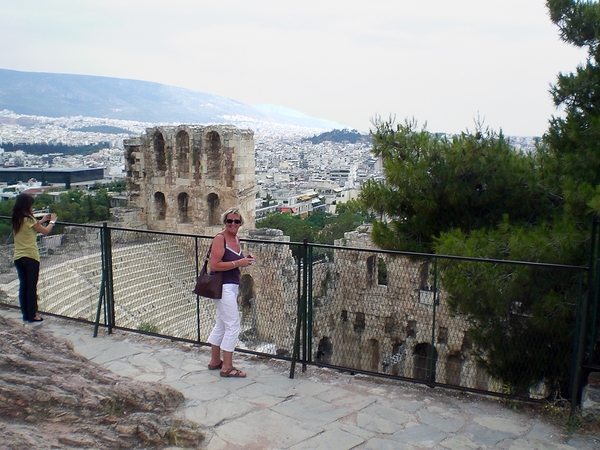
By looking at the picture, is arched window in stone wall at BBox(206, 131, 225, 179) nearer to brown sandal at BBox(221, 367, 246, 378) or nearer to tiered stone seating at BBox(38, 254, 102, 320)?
tiered stone seating at BBox(38, 254, 102, 320)

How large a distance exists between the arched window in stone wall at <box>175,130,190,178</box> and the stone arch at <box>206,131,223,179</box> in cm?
89

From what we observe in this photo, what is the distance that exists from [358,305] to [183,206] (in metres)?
7.29

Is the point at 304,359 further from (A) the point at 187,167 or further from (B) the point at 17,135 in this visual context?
(B) the point at 17,135

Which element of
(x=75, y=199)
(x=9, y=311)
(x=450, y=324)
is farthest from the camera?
(x=75, y=199)

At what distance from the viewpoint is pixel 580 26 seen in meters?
7.93

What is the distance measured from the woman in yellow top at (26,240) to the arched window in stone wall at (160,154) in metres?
14.7

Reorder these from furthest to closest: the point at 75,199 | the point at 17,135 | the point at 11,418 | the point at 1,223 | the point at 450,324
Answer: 1. the point at 17,135
2. the point at 75,199
3. the point at 450,324
4. the point at 1,223
5. the point at 11,418

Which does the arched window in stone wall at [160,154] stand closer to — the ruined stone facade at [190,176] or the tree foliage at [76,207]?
the ruined stone facade at [190,176]

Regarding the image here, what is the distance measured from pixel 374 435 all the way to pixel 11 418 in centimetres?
245

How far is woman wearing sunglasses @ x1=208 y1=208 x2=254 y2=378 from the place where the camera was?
17.4 feet

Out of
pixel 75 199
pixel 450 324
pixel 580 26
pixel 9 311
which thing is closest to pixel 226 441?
pixel 9 311

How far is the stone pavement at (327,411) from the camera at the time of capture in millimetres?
4301

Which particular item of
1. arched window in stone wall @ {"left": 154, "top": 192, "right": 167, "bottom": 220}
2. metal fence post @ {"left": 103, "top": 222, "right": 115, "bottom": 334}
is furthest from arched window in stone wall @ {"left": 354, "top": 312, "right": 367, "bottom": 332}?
metal fence post @ {"left": 103, "top": 222, "right": 115, "bottom": 334}

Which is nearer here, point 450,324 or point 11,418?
point 11,418
